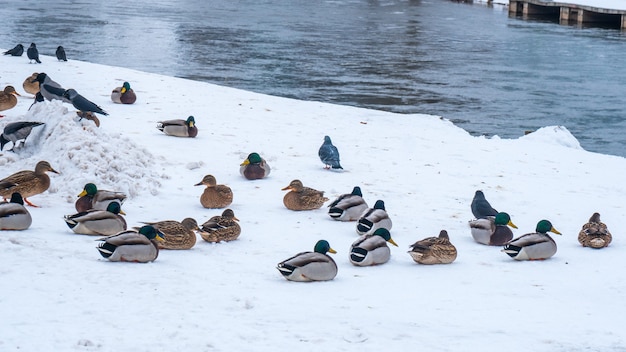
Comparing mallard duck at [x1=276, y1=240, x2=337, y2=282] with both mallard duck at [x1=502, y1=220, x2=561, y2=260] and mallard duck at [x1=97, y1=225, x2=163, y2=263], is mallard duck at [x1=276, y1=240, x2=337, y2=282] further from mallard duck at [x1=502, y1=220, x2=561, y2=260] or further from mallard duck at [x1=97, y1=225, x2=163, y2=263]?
mallard duck at [x1=502, y1=220, x2=561, y2=260]

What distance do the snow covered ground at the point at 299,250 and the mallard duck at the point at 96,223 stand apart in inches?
4.4

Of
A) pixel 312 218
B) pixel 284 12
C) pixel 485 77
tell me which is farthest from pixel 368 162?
pixel 284 12

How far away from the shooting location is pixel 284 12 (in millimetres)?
39906

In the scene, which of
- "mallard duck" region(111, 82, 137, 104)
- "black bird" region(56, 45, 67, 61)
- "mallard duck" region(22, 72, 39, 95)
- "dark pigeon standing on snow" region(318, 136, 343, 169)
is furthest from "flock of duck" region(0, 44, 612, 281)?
"black bird" region(56, 45, 67, 61)

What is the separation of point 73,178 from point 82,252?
1902mm

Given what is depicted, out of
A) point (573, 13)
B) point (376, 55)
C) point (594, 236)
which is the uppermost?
point (594, 236)

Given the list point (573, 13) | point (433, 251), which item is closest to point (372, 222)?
point (433, 251)

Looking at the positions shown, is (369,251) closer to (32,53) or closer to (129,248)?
(129,248)

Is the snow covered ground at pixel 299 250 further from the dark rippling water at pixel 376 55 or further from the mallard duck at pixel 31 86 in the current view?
the dark rippling water at pixel 376 55

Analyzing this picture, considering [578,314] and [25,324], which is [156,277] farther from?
[578,314]

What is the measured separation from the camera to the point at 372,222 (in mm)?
8383

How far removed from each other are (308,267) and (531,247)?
2215 mm

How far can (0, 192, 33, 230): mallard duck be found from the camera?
7367 millimetres

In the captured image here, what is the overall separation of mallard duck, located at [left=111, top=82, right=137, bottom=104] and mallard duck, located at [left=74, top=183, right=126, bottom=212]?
220 inches
